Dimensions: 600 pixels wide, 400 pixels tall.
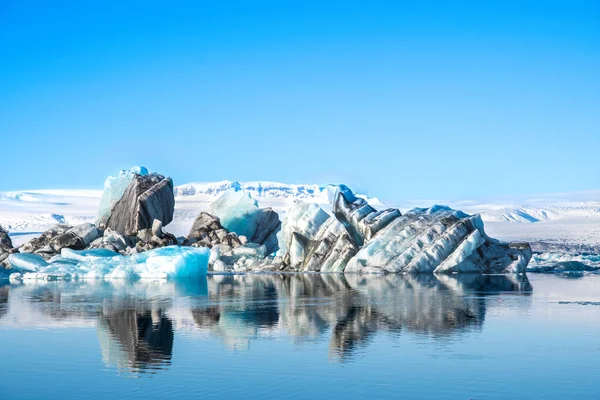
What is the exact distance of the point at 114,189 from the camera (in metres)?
43.2

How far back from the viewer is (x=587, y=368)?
10820 mm

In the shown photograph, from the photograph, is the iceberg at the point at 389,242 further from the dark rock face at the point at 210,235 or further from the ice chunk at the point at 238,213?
the ice chunk at the point at 238,213

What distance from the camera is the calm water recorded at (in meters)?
9.66

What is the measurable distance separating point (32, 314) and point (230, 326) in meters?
4.94

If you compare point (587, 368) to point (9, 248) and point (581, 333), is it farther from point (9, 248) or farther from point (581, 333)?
point (9, 248)

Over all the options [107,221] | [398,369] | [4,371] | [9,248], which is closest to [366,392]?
[398,369]

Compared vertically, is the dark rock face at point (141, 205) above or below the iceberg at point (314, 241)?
above

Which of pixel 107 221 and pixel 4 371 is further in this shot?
pixel 107 221

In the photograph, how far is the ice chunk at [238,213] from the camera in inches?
1740

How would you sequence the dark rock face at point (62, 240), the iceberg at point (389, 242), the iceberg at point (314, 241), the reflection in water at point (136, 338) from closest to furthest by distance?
the reflection in water at point (136, 338), the iceberg at point (389, 242), the iceberg at point (314, 241), the dark rock face at point (62, 240)

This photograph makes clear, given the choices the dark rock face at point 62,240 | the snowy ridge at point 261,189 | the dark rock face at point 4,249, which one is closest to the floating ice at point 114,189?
the dark rock face at point 62,240

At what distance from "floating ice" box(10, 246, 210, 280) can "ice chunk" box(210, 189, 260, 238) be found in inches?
469

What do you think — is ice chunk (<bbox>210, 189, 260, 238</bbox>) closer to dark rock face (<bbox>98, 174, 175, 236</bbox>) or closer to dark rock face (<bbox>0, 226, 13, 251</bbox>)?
dark rock face (<bbox>98, 174, 175, 236</bbox>)

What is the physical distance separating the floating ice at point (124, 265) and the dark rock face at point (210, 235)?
797 cm
